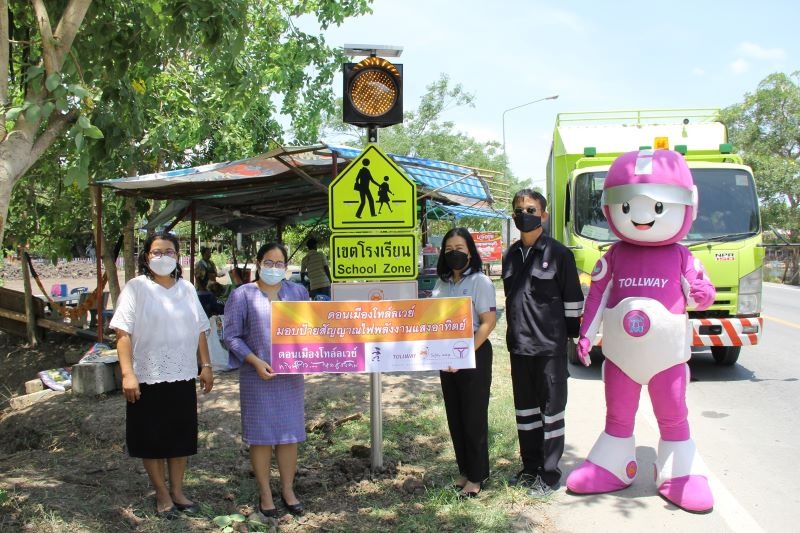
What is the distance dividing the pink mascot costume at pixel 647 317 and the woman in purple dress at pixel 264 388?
1.89 m

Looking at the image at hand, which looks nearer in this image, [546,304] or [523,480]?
[546,304]

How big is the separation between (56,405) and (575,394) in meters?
5.85

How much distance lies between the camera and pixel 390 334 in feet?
13.4

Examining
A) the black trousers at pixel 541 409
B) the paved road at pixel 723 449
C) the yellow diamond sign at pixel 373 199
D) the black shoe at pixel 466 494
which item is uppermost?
the yellow diamond sign at pixel 373 199

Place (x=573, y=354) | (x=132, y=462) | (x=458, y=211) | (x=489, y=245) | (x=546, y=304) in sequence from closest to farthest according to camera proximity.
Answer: (x=546, y=304) < (x=132, y=462) < (x=573, y=354) < (x=458, y=211) < (x=489, y=245)

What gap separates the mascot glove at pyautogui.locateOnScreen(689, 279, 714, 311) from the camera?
4.16 m

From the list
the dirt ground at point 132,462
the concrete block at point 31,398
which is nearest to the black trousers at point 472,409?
the dirt ground at point 132,462

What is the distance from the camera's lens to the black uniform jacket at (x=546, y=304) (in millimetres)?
4246

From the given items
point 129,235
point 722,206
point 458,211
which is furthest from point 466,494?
point 458,211

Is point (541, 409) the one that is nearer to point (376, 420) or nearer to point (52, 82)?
point (376, 420)

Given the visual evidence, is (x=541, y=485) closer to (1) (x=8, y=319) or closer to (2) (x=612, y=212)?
(2) (x=612, y=212)

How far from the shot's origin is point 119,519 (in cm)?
385

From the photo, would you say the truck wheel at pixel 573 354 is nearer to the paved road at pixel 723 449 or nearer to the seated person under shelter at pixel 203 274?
the paved road at pixel 723 449

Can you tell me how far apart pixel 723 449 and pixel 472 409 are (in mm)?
2467
